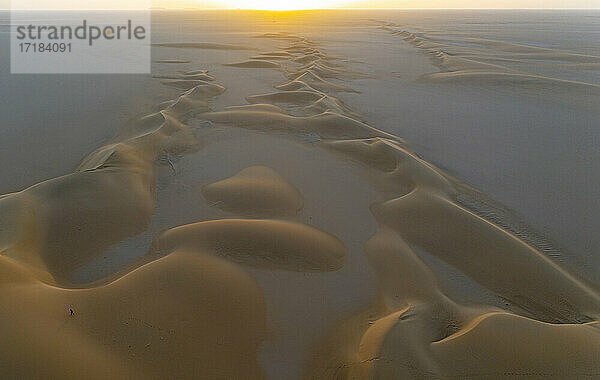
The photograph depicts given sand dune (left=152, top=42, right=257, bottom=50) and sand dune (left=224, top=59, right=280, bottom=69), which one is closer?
sand dune (left=224, top=59, right=280, bottom=69)

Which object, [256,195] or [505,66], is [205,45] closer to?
[505,66]

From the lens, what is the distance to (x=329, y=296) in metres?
3.27

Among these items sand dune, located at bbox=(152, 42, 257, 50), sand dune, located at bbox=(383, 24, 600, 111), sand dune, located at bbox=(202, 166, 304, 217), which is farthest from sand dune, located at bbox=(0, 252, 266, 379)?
sand dune, located at bbox=(152, 42, 257, 50)

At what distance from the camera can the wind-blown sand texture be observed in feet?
8.35

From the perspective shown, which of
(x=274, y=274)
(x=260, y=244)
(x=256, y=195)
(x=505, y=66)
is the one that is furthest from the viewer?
(x=505, y=66)

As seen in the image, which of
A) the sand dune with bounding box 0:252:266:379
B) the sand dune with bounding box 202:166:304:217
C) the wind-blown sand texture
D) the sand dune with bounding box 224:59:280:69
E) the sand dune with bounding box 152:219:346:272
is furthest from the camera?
the sand dune with bounding box 224:59:280:69

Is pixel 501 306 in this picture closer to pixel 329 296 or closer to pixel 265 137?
pixel 329 296

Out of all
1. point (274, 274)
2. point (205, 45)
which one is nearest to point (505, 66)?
point (205, 45)

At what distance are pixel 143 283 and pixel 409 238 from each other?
8.24ft

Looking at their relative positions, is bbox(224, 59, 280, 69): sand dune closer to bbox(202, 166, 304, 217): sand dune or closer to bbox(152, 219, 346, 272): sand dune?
bbox(202, 166, 304, 217): sand dune

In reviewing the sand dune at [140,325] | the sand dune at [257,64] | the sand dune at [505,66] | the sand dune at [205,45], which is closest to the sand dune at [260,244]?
the sand dune at [140,325]

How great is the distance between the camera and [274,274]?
3.41 metres

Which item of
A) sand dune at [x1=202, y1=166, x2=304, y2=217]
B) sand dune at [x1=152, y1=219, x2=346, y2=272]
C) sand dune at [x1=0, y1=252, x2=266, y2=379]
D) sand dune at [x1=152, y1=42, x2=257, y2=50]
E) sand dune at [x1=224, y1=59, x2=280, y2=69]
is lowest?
sand dune at [x1=0, y1=252, x2=266, y2=379]

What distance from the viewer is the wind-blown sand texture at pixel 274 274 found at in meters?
2.54
